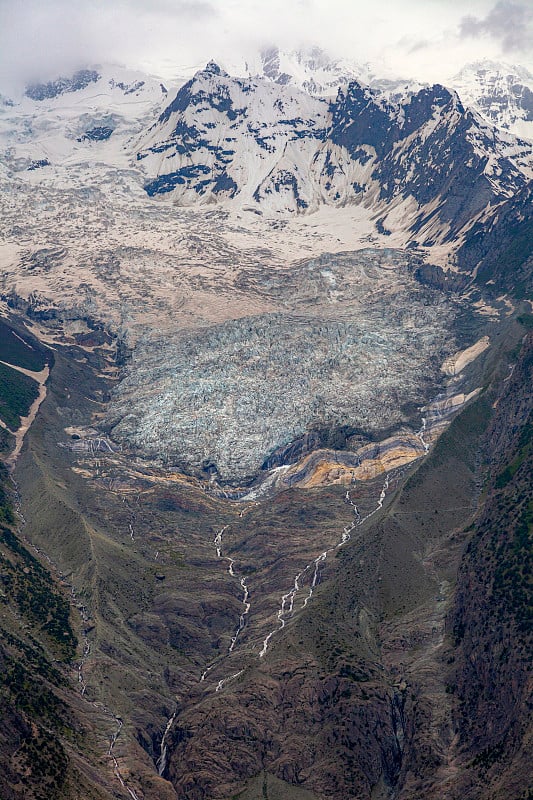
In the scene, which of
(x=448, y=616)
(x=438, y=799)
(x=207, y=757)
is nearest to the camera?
(x=438, y=799)

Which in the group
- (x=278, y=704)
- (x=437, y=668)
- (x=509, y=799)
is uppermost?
(x=509, y=799)

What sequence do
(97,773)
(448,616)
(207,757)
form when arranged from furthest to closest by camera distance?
(448,616) < (207,757) < (97,773)

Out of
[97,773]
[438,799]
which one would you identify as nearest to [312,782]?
[438,799]

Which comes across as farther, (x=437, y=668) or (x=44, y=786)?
(x=437, y=668)

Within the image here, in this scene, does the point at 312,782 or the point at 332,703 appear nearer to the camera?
the point at 312,782

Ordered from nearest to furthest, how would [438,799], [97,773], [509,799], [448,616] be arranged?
1. [509,799]
2. [438,799]
3. [97,773]
4. [448,616]

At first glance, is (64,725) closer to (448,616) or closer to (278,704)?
(278,704)

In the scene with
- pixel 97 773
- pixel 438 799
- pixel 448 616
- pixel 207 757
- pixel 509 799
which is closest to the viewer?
pixel 509 799

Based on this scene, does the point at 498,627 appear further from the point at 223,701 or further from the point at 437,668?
the point at 223,701

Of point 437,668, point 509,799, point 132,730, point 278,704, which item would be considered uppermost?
point 509,799

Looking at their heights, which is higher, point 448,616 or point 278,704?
point 448,616
